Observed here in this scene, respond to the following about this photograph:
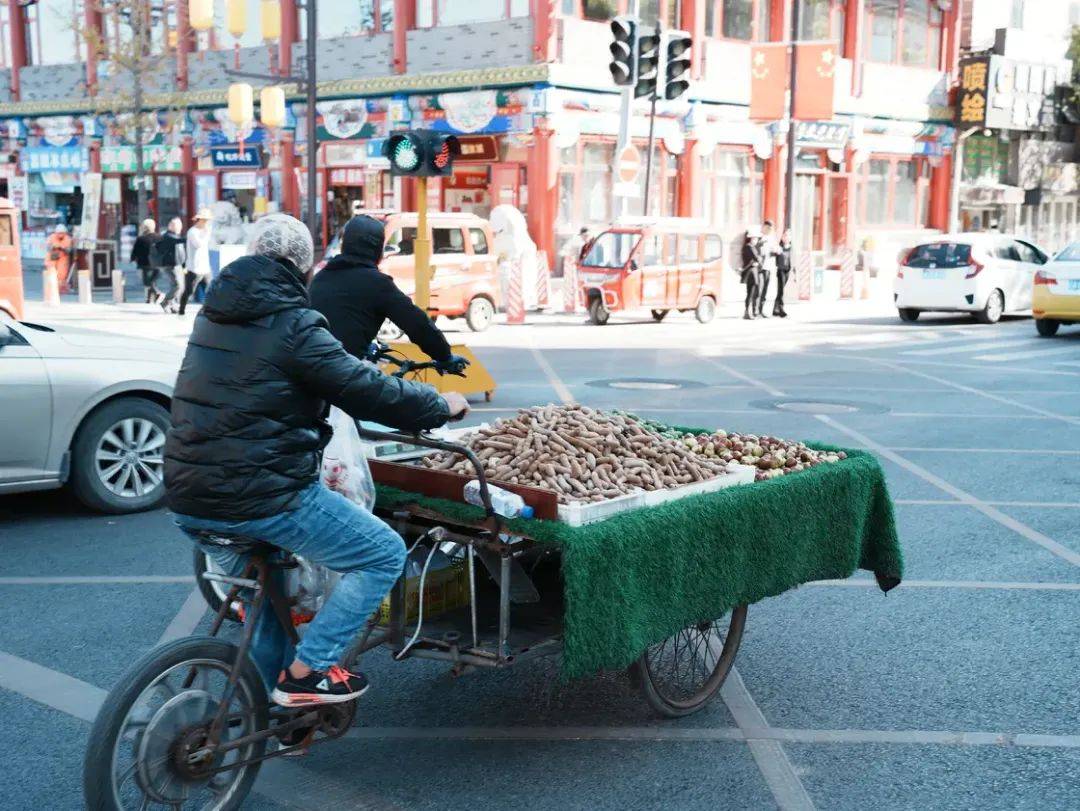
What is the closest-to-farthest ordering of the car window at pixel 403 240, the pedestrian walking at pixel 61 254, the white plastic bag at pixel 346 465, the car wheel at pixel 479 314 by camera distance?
the white plastic bag at pixel 346 465, the car window at pixel 403 240, the car wheel at pixel 479 314, the pedestrian walking at pixel 61 254

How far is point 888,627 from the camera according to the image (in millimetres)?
6055

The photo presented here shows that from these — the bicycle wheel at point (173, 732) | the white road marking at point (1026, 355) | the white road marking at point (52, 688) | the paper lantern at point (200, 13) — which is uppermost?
the paper lantern at point (200, 13)

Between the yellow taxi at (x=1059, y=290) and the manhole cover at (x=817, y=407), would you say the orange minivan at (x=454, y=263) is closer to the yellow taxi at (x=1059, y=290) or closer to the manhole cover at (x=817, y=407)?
the manhole cover at (x=817, y=407)

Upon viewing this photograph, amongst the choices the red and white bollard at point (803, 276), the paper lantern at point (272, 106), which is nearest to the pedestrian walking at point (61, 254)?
the paper lantern at point (272, 106)

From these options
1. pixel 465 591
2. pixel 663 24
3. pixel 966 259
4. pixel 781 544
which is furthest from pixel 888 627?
pixel 663 24

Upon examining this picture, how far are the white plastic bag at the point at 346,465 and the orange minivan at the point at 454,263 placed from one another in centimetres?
1561

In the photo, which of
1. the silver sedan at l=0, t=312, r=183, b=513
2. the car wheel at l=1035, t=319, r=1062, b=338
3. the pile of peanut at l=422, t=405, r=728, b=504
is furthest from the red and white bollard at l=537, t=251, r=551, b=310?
the pile of peanut at l=422, t=405, r=728, b=504

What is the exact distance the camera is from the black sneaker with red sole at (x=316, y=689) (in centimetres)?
386

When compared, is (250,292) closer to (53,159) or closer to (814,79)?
(814,79)

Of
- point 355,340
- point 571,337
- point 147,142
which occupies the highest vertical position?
point 147,142

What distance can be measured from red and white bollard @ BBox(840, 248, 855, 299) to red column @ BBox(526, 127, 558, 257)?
6708 mm

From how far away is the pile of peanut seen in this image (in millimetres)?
4516

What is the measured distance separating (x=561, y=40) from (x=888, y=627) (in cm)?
2417

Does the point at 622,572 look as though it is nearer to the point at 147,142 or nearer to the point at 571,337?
the point at 571,337
